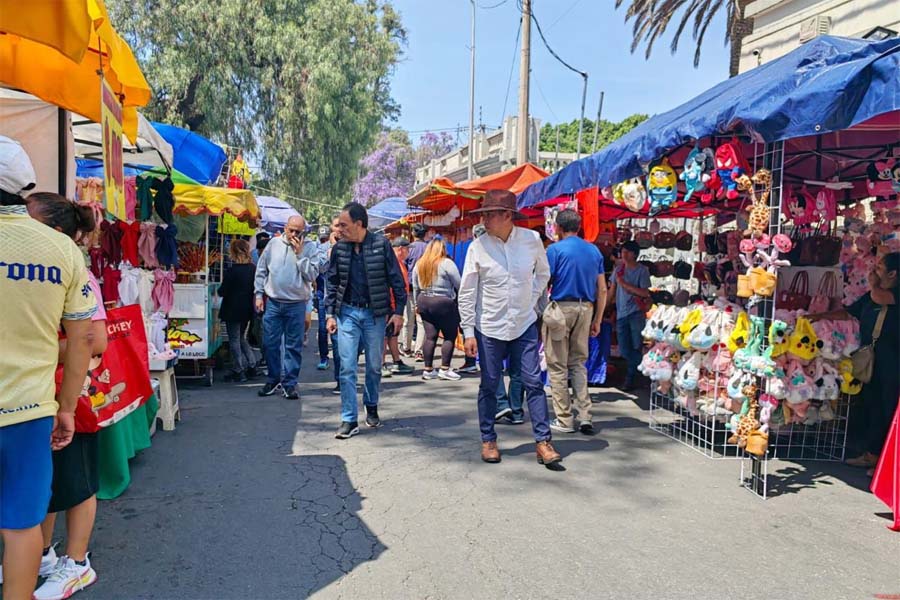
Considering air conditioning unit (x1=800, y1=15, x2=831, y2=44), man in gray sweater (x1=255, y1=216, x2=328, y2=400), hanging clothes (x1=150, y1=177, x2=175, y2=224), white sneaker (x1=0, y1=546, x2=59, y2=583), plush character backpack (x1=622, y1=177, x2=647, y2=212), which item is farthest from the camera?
air conditioning unit (x1=800, y1=15, x2=831, y2=44)

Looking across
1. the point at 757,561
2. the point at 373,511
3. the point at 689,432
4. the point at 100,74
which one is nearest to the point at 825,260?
the point at 689,432

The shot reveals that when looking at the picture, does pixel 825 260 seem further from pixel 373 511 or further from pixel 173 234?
pixel 173 234

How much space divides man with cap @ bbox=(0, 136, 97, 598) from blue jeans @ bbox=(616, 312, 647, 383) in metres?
6.28

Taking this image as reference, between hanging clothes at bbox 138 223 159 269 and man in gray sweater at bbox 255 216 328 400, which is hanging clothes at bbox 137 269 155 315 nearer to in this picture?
hanging clothes at bbox 138 223 159 269

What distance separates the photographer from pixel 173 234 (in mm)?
6570

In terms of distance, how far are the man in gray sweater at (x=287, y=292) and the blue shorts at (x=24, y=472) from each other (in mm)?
4712

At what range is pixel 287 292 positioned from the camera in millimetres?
7059

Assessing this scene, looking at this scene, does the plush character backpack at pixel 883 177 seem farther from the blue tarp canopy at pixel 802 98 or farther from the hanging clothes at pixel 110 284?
the hanging clothes at pixel 110 284

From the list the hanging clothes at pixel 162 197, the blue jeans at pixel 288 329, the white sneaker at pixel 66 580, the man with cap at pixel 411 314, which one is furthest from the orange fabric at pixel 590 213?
the white sneaker at pixel 66 580

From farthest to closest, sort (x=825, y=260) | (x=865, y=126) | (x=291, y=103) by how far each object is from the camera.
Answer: (x=291, y=103)
(x=825, y=260)
(x=865, y=126)

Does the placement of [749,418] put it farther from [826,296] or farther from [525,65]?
[525,65]

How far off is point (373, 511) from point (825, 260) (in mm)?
4267

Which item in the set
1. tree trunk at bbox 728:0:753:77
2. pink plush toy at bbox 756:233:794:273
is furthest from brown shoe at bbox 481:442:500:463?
tree trunk at bbox 728:0:753:77

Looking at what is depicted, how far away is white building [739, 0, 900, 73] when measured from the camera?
1005 centimetres
